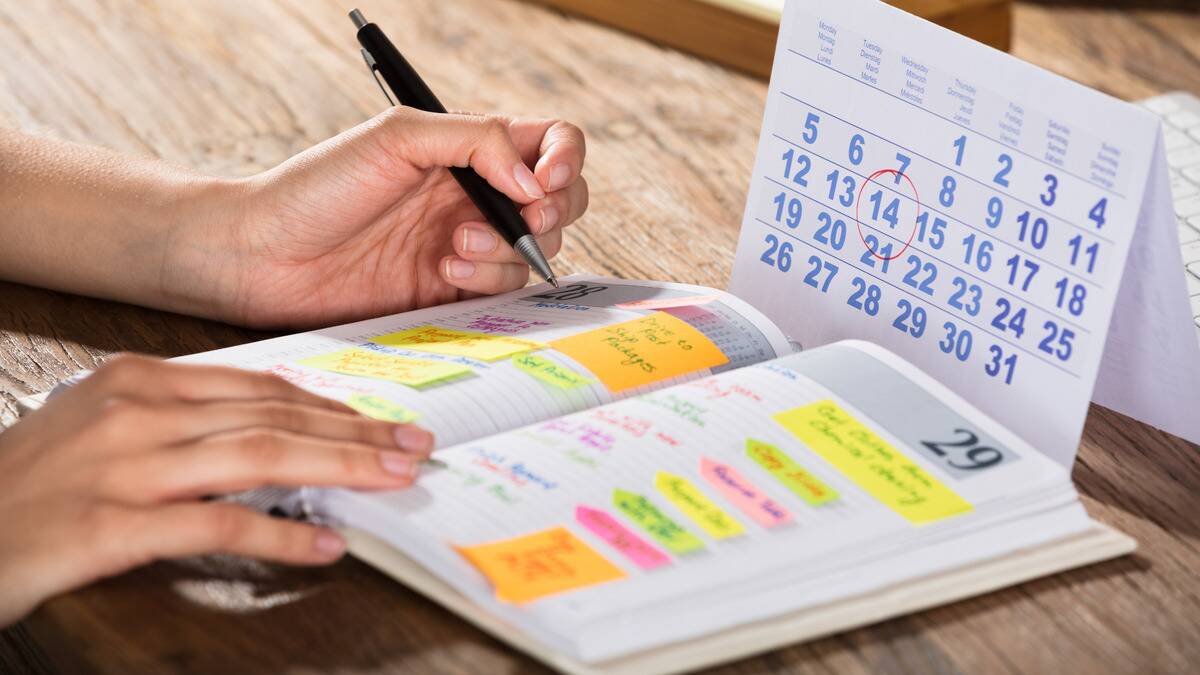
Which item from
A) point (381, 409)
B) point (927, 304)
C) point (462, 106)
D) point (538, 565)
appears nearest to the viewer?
point (538, 565)

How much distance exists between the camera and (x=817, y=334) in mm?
887

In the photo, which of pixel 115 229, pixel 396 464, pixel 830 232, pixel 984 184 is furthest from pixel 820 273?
pixel 115 229

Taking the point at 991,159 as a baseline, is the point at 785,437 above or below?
below

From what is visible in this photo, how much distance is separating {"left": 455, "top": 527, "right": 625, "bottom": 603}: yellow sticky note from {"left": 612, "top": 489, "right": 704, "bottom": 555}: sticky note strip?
0.09 ft

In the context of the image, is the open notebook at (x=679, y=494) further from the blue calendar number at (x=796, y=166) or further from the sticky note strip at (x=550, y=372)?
the blue calendar number at (x=796, y=166)

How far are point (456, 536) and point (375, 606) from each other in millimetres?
58

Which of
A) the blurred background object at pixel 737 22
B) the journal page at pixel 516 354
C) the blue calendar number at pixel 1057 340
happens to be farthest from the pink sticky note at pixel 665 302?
the blurred background object at pixel 737 22

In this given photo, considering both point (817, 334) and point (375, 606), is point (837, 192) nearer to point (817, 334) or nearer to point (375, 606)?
point (817, 334)

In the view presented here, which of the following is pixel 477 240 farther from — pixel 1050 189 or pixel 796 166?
pixel 1050 189

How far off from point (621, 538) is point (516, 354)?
0.19m

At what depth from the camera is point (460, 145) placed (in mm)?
918

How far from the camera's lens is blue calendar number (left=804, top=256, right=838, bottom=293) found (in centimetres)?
87

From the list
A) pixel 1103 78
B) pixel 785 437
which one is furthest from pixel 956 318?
pixel 1103 78

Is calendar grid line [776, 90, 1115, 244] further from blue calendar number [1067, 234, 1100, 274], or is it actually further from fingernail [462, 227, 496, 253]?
fingernail [462, 227, 496, 253]
